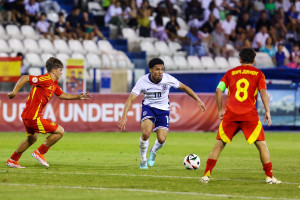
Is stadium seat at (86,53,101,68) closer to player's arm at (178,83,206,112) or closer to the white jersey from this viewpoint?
the white jersey

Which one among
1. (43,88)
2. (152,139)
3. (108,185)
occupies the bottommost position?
(152,139)

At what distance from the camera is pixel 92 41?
30469 mm

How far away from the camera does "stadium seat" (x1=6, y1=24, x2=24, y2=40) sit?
1126 inches

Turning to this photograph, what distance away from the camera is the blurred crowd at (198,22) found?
97.9 feet

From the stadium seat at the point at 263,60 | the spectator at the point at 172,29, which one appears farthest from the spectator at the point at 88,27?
the stadium seat at the point at 263,60

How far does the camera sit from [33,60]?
2766cm

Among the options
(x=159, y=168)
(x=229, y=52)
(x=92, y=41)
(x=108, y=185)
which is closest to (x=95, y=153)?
(x=159, y=168)

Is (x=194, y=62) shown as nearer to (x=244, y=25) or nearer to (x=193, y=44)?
(x=193, y=44)

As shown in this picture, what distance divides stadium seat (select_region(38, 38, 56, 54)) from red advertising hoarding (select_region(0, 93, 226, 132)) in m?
3.54

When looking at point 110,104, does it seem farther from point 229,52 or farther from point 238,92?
point 238,92

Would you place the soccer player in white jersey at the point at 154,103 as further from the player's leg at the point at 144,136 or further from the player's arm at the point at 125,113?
the player's arm at the point at 125,113

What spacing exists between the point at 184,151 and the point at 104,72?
8.46 m

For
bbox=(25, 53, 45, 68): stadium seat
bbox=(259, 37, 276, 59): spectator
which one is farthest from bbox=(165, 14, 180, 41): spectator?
bbox=(25, 53, 45, 68): stadium seat

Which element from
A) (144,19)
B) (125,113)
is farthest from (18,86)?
(144,19)
